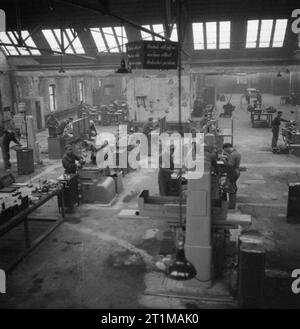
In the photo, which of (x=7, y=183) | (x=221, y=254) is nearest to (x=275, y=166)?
(x=221, y=254)

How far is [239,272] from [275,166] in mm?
9322

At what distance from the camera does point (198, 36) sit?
1912 cm

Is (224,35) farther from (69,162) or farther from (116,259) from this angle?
(116,259)

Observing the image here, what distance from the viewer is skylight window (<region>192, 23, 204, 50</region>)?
1825 cm

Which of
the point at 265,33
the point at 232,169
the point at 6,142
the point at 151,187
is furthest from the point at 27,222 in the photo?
the point at 265,33

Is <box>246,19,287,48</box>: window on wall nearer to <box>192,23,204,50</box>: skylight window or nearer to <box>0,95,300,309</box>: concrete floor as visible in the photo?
<box>192,23,204,50</box>: skylight window

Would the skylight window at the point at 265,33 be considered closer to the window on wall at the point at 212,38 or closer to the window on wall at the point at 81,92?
the window on wall at the point at 212,38

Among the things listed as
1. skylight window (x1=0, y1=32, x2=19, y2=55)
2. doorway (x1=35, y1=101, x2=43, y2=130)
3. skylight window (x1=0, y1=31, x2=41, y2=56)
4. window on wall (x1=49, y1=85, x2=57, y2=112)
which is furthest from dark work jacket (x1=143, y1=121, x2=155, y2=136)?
window on wall (x1=49, y1=85, x2=57, y2=112)

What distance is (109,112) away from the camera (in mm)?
25750

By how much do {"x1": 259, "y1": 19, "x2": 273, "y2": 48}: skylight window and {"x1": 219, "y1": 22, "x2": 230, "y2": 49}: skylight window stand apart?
164cm

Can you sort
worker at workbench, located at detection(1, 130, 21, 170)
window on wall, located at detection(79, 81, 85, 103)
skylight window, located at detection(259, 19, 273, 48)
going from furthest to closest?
window on wall, located at detection(79, 81, 85, 103) → skylight window, located at detection(259, 19, 273, 48) → worker at workbench, located at detection(1, 130, 21, 170)

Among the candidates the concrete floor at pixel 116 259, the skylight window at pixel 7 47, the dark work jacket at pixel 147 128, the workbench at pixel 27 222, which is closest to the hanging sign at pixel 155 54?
the concrete floor at pixel 116 259

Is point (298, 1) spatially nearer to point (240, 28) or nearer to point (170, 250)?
point (240, 28)

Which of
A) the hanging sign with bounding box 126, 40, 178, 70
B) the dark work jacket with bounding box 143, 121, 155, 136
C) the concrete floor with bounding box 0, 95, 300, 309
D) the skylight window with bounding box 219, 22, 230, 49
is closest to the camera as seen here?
the concrete floor with bounding box 0, 95, 300, 309
